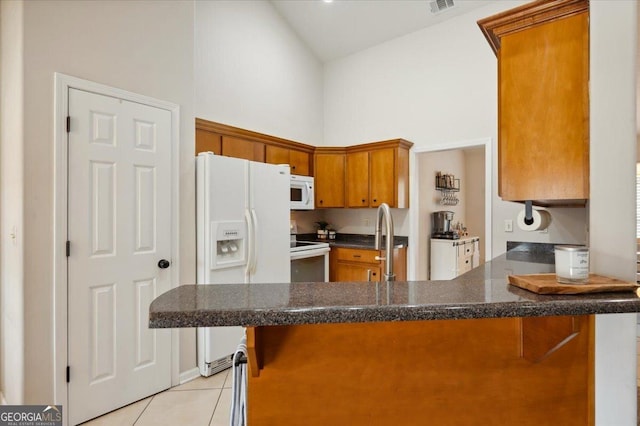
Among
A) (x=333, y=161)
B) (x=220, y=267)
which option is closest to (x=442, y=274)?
(x=333, y=161)

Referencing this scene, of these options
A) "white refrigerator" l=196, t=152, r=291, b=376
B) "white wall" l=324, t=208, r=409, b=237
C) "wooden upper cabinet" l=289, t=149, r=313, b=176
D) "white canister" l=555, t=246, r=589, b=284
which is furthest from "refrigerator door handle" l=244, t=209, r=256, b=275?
"white canister" l=555, t=246, r=589, b=284

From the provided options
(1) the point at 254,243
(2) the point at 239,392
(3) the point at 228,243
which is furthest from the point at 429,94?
(2) the point at 239,392

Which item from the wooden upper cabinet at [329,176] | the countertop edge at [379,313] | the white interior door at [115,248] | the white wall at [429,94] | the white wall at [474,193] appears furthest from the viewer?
the white wall at [474,193]

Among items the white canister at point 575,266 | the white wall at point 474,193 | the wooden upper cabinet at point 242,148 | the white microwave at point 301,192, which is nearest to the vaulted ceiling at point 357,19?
the wooden upper cabinet at point 242,148

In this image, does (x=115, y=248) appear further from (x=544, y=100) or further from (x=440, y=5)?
(x=440, y=5)

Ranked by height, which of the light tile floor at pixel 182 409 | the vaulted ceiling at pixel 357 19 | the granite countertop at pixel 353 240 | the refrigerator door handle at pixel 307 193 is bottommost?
the light tile floor at pixel 182 409

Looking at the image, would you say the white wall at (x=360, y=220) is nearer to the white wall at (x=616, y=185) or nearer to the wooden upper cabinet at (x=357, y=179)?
the wooden upper cabinet at (x=357, y=179)

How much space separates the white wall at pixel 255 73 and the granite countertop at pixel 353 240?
1.41 meters

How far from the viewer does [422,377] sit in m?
1.03

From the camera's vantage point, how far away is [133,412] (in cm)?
219

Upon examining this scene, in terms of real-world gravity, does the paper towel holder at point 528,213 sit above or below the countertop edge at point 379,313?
above

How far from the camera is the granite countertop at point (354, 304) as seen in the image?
0.73m

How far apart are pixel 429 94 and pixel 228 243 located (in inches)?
119

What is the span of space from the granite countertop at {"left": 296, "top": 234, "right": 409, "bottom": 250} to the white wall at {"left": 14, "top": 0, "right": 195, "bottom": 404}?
2590mm
